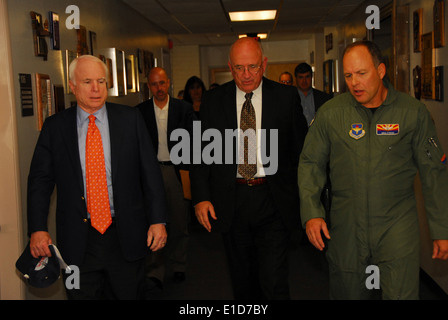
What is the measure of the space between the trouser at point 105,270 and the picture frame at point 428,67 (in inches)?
112

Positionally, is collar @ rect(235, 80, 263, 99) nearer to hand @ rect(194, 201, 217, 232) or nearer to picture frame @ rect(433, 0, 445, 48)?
hand @ rect(194, 201, 217, 232)

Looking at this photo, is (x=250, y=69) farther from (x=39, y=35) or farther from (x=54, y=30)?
(x=54, y=30)

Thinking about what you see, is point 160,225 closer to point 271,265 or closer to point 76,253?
point 76,253

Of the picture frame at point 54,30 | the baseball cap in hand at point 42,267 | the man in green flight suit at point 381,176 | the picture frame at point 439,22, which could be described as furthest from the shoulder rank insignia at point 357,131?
the picture frame at point 54,30

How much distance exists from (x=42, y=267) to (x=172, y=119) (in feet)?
7.63

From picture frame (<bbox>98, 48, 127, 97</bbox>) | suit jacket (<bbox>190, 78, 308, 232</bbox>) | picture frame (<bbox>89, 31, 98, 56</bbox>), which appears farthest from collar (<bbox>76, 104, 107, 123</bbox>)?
picture frame (<bbox>98, 48, 127, 97</bbox>)

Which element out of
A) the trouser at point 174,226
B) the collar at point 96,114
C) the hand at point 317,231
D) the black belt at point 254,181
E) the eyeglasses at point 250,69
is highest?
the eyeglasses at point 250,69

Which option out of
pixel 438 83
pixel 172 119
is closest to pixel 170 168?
pixel 172 119

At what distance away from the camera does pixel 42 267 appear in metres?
2.54

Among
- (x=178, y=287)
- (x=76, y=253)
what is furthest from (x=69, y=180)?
(x=178, y=287)

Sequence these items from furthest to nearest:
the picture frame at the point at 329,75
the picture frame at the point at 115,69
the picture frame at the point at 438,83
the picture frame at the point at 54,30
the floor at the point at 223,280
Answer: the picture frame at the point at 329,75, the picture frame at the point at 115,69, the floor at the point at 223,280, the picture frame at the point at 438,83, the picture frame at the point at 54,30

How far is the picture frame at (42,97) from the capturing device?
347 centimetres

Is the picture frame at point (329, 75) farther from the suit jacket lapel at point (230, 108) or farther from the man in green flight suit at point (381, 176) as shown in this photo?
the man in green flight suit at point (381, 176)

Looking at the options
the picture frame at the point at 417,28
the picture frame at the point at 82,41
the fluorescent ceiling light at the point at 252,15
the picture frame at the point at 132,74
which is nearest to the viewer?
the picture frame at the point at 82,41
